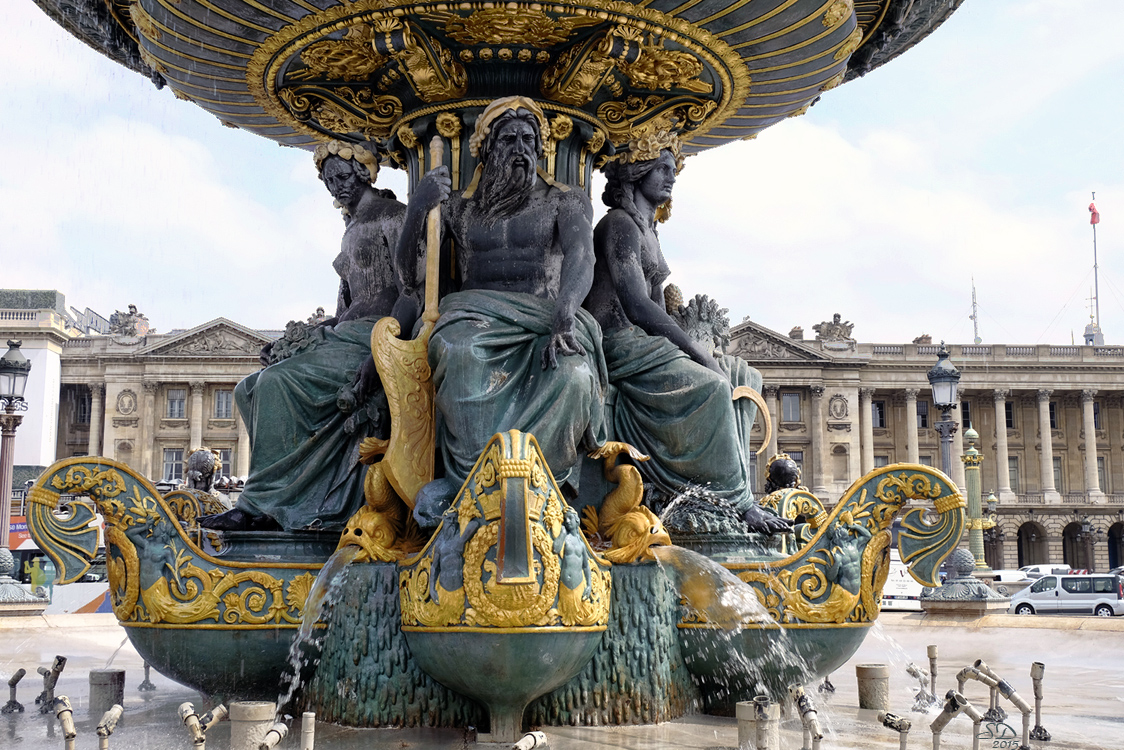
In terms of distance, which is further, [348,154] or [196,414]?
[196,414]

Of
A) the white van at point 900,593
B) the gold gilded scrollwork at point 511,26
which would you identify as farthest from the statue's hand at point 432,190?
the white van at point 900,593

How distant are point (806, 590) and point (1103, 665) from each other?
205 inches

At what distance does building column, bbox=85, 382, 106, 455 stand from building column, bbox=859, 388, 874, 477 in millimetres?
49800

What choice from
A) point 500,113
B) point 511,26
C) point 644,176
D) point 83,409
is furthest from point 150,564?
point 83,409

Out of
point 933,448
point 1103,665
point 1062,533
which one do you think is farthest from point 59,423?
point 1103,665

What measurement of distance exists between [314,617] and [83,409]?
78.6 m

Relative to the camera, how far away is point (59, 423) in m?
75.6

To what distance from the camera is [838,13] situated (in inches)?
231

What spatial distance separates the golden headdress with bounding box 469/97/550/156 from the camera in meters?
5.59

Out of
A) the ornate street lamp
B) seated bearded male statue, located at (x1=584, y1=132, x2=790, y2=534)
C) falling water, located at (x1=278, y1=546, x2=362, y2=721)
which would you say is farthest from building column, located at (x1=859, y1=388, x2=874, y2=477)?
falling water, located at (x1=278, y1=546, x2=362, y2=721)

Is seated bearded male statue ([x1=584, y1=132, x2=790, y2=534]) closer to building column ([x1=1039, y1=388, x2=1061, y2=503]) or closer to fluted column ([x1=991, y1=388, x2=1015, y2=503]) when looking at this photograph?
fluted column ([x1=991, y1=388, x2=1015, y2=503])

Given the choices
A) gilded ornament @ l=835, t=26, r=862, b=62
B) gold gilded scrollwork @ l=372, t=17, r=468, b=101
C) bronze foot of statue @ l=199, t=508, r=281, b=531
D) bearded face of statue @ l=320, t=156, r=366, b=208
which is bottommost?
bronze foot of statue @ l=199, t=508, r=281, b=531

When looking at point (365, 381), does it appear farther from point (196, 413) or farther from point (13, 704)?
point (196, 413)

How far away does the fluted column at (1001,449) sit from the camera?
76.1 m
